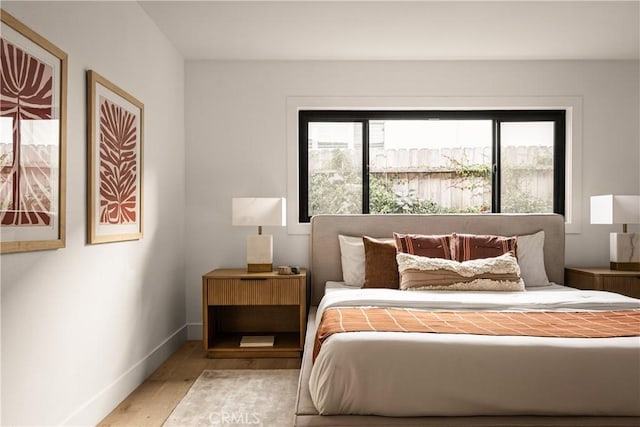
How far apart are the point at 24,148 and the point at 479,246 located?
306 centimetres

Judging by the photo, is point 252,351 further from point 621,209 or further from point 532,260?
point 621,209

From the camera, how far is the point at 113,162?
2.99 meters

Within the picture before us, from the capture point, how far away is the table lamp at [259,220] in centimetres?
411

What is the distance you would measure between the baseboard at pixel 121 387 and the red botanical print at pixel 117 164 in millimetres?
938

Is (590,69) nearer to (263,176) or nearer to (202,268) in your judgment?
(263,176)

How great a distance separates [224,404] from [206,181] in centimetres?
215

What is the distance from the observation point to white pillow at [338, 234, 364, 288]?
412 centimetres

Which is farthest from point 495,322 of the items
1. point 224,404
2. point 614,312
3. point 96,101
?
point 96,101

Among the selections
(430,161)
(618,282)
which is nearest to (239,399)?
(430,161)

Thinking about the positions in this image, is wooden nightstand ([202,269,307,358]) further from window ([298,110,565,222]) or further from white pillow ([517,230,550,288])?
white pillow ([517,230,550,288])

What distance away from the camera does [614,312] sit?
2859 mm

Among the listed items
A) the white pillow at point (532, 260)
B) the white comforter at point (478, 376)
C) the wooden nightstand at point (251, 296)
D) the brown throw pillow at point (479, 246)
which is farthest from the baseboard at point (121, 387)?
the white pillow at point (532, 260)

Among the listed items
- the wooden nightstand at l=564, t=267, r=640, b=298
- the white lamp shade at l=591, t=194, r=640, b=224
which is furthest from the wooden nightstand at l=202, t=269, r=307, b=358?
the white lamp shade at l=591, t=194, r=640, b=224

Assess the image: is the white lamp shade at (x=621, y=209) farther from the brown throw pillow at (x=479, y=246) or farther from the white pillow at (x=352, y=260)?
the white pillow at (x=352, y=260)
